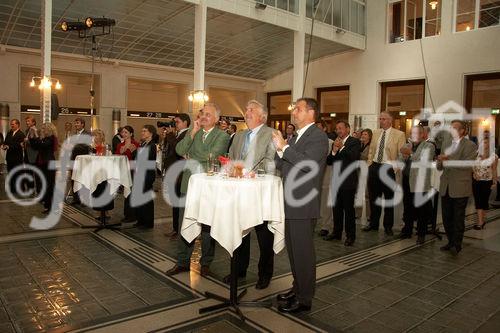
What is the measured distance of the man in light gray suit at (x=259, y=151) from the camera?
356 centimetres

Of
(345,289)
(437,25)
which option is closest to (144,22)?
(437,25)

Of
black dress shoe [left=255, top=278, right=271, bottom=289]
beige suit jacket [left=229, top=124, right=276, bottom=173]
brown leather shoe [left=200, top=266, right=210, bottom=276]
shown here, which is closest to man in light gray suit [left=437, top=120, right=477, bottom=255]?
beige suit jacket [left=229, top=124, right=276, bottom=173]

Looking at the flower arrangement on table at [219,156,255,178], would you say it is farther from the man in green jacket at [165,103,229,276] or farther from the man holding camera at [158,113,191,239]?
the man holding camera at [158,113,191,239]

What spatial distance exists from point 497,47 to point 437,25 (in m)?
2.31

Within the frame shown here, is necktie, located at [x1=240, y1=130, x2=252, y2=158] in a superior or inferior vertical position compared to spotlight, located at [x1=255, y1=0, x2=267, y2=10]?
inferior

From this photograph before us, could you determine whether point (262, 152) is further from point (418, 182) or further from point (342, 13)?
point (342, 13)

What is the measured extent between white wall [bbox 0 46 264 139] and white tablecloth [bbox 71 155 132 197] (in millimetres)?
10294

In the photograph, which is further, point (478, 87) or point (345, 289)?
point (478, 87)

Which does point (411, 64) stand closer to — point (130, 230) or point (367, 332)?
point (130, 230)

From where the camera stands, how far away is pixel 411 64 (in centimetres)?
1470

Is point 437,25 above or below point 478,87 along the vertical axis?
above

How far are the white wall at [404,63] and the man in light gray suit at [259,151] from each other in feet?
39.5

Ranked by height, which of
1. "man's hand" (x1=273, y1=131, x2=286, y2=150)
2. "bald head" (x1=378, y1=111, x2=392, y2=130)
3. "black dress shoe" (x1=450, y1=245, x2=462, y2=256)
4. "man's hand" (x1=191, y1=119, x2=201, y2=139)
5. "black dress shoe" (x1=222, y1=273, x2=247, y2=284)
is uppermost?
"bald head" (x1=378, y1=111, x2=392, y2=130)

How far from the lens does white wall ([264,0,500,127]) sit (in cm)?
1303
